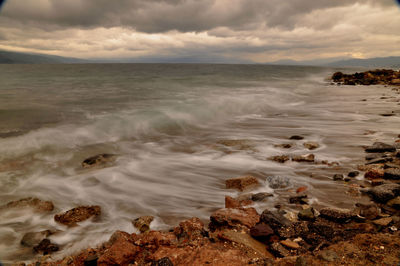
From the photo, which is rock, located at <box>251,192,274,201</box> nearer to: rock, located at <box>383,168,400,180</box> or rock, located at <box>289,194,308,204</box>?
rock, located at <box>289,194,308,204</box>

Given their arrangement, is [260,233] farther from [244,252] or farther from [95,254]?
[95,254]

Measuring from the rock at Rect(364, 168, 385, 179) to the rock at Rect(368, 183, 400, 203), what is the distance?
713mm

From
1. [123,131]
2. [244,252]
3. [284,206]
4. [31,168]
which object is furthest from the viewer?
[123,131]

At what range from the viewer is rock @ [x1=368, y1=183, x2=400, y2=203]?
4.14 m

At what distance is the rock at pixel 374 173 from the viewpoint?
5129mm

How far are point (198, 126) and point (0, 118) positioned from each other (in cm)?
1075

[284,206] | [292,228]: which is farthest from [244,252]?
[284,206]

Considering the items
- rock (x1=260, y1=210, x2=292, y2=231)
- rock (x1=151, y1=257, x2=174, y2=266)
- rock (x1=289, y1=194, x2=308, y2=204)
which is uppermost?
rock (x1=260, y1=210, x2=292, y2=231)

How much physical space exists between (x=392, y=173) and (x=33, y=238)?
22.2 ft

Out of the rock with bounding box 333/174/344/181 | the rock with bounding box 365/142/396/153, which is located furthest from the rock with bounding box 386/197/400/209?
the rock with bounding box 365/142/396/153

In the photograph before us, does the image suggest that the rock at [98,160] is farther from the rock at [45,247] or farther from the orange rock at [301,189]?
the orange rock at [301,189]

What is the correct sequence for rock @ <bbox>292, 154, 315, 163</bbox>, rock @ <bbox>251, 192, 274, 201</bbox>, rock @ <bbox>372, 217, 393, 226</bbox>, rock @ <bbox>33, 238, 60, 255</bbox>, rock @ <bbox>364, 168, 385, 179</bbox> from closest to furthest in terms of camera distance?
1. rock @ <bbox>372, 217, 393, 226</bbox>
2. rock @ <bbox>33, 238, 60, 255</bbox>
3. rock @ <bbox>251, 192, 274, 201</bbox>
4. rock @ <bbox>364, 168, 385, 179</bbox>
5. rock @ <bbox>292, 154, 315, 163</bbox>

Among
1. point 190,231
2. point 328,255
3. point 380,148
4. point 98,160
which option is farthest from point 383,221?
point 98,160

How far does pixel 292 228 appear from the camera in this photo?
344cm
